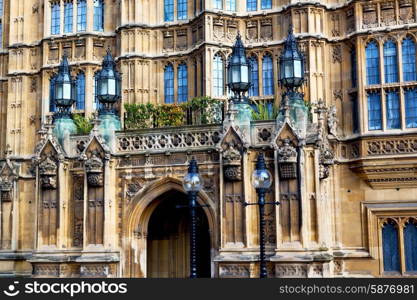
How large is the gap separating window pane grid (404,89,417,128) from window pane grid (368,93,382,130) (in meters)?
1.10

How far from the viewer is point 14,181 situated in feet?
119

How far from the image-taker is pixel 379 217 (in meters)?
30.2

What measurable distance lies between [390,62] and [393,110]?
2065 millimetres

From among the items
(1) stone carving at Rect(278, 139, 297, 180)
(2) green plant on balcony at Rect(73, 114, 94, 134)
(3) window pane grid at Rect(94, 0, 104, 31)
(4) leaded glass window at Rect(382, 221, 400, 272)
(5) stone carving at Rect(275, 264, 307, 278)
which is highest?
(3) window pane grid at Rect(94, 0, 104, 31)

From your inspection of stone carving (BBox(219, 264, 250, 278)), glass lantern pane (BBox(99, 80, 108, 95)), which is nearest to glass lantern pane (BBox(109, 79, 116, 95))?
glass lantern pane (BBox(99, 80, 108, 95))

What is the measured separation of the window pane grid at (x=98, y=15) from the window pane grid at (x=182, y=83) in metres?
4.89

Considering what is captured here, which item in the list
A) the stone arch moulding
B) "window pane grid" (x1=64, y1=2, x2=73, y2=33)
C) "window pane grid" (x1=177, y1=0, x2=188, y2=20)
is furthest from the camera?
"window pane grid" (x1=64, y1=2, x2=73, y2=33)

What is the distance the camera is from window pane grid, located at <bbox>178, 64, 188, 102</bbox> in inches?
1351

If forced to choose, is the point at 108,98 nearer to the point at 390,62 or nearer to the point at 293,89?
the point at 293,89

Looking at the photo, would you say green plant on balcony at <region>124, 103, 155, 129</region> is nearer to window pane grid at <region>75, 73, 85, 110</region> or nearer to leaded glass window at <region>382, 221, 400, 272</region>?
window pane grid at <region>75, 73, 85, 110</region>

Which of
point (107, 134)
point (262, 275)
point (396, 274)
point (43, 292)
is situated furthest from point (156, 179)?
point (396, 274)

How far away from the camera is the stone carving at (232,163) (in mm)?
24312

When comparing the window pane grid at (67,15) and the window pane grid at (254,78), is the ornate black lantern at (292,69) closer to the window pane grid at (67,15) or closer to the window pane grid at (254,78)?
the window pane grid at (254,78)

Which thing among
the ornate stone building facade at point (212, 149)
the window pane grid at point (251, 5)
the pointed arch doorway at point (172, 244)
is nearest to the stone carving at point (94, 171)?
the ornate stone building facade at point (212, 149)
